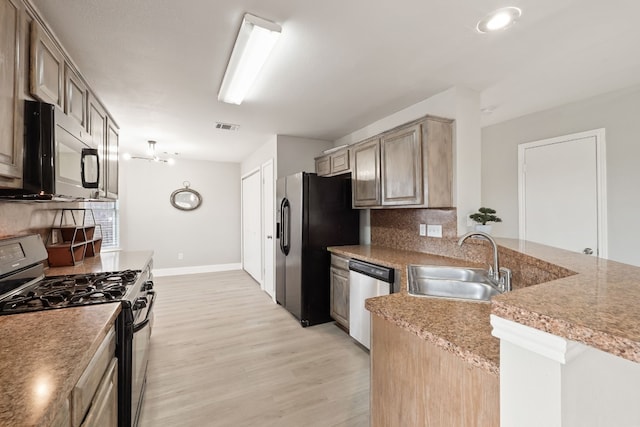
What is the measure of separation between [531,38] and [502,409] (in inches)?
84.3

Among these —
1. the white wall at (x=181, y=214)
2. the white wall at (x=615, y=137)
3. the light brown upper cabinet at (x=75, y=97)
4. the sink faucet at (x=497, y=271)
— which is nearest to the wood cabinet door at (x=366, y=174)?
the sink faucet at (x=497, y=271)

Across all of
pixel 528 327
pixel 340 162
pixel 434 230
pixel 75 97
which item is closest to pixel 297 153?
pixel 340 162

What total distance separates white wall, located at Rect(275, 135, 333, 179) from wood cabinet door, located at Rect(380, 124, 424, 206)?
5.25ft

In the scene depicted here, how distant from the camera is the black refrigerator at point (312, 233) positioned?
3.19 metres

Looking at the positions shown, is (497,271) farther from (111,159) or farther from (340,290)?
(111,159)

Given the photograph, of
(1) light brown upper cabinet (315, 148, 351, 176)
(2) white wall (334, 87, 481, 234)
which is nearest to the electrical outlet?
(2) white wall (334, 87, 481, 234)

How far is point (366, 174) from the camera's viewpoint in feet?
10.0

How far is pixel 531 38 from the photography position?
5.74 ft

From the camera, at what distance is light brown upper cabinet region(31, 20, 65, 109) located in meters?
1.37

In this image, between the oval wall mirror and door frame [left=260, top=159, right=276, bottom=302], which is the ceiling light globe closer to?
door frame [left=260, top=159, right=276, bottom=302]

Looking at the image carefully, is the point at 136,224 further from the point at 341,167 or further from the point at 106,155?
the point at 341,167

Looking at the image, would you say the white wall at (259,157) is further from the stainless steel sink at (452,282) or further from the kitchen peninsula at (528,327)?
the kitchen peninsula at (528,327)

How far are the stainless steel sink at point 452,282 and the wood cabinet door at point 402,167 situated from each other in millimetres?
648

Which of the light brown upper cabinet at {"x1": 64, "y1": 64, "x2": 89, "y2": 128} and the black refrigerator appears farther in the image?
the black refrigerator
